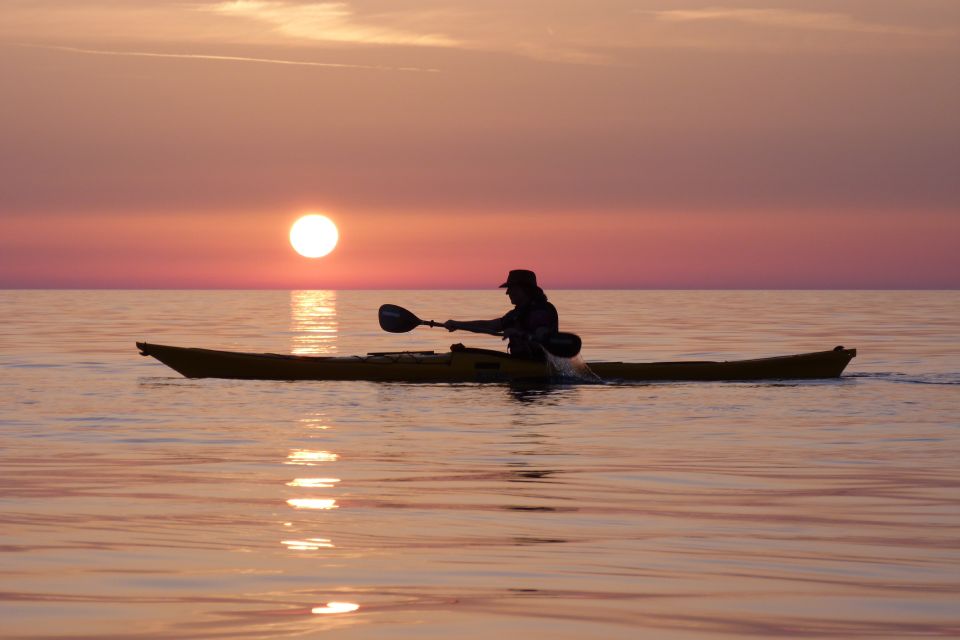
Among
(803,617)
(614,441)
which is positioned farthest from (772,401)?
(803,617)

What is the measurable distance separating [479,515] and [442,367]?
11134 mm

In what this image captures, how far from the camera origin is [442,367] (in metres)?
19.5

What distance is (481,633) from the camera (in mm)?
5363

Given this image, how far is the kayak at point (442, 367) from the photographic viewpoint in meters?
19.4

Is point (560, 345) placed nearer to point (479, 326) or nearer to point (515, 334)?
point (515, 334)

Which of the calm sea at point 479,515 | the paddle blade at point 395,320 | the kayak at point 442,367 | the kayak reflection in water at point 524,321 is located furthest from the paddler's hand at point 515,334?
the paddle blade at point 395,320

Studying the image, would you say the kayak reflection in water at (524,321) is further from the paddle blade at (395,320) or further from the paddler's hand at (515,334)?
the paddle blade at (395,320)

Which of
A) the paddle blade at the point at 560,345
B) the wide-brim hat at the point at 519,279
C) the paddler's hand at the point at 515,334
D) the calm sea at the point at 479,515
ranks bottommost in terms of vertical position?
the calm sea at the point at 479,515

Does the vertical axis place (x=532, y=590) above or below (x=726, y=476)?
below

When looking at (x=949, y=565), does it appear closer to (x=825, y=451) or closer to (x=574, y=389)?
(x=825, y=451)

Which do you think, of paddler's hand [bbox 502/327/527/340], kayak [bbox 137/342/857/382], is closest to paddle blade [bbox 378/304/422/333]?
kayak [bbox 137/342/857/382]

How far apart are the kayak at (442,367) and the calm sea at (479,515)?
109 centimetres

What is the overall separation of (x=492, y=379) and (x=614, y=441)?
20.8 ft

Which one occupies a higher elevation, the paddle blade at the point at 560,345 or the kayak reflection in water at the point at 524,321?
the kayak reflection in water at the point at 524,321
